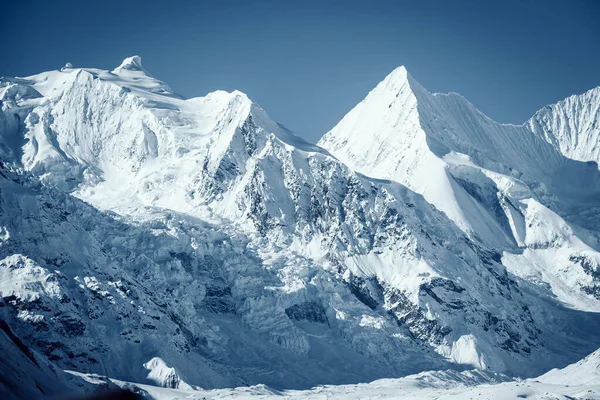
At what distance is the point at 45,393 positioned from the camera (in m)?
124

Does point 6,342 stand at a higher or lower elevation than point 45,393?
higher

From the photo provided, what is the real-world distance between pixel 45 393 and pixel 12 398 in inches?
1654

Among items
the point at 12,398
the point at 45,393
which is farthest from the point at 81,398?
the point at 45,393

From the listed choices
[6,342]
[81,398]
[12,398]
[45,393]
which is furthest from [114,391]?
[6,342]

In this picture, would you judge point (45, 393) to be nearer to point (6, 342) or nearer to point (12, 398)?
point (6, 342)

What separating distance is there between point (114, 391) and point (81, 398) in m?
1.85

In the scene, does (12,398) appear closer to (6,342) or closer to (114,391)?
(114,391)

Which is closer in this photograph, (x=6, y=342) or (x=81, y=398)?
(x=81, y=398)

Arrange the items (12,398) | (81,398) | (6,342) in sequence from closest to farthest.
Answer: (81,398)
(12,398)
(6,342)

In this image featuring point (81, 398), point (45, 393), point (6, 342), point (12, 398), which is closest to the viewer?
point (81, 398)

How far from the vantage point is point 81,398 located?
46656mm

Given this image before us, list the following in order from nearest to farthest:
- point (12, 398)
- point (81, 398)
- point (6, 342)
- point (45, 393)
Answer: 1. point (81, 398)
2. point (12, 398)
3. point (45, 393)
4. point (6, 342)

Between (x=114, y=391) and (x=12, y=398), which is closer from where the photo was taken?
(x=114, y=391)

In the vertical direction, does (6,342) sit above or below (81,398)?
above
